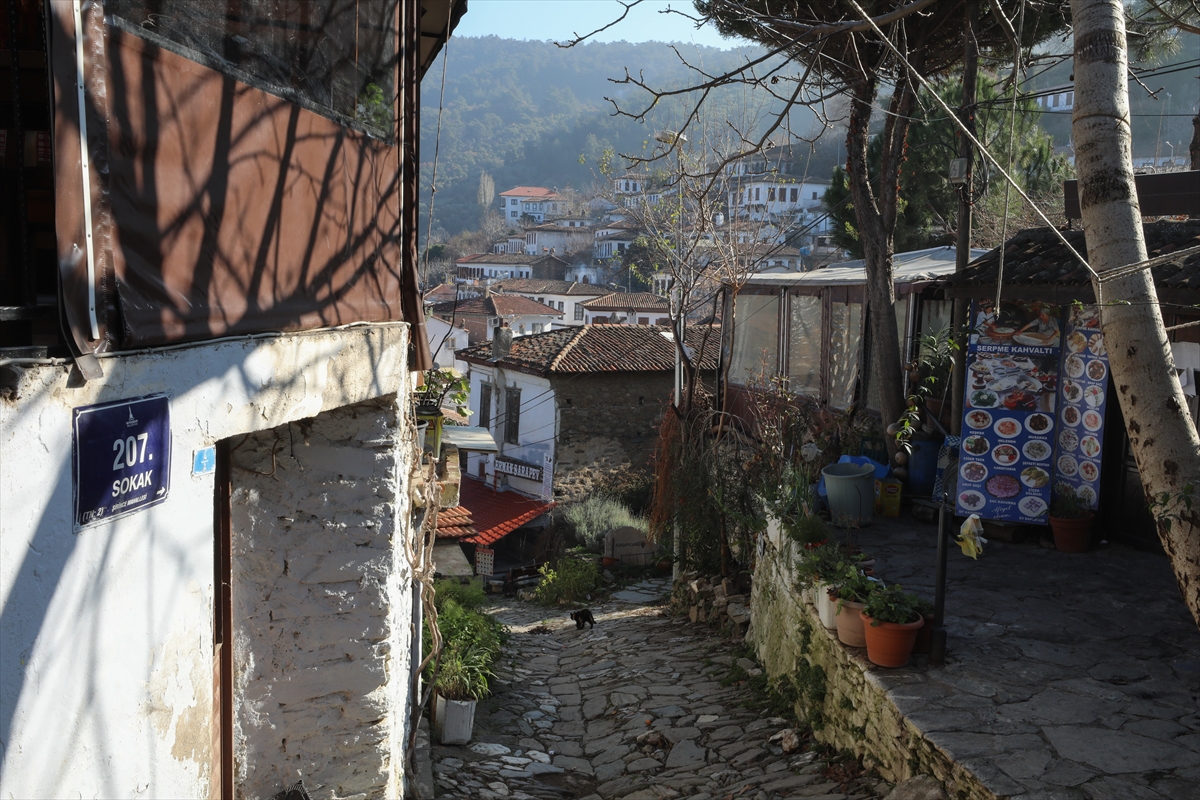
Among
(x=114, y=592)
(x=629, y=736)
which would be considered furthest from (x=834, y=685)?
(x=114, y=592)

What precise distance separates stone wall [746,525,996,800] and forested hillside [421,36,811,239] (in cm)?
5307

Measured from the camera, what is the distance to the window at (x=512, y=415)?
2633 centimetres

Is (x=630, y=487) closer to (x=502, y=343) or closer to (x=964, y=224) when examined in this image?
(x=502, y=343)

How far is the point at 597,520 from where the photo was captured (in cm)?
2208

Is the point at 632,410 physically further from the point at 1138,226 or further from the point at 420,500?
the point at 1138,226

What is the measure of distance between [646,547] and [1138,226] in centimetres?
1750

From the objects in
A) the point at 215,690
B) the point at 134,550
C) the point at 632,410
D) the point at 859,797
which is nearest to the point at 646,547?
the point at 632,410

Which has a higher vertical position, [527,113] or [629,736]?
[527,113]

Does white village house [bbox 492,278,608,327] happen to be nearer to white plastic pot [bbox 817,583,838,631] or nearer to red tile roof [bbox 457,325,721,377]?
red tile roof [bbox 457,325,721,377]

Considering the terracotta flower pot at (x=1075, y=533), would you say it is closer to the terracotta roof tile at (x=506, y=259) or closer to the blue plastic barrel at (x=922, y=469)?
the blue plastic barrel at (x=922, y=469)

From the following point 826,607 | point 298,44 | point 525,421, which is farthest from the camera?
point 525,421

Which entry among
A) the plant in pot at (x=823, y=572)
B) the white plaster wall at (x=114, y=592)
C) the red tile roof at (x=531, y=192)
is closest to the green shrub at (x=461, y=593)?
the plant in pot at (x=823, y=572)

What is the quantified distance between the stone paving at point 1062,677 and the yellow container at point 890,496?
53.8 inches

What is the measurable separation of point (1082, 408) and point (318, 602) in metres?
7.07
